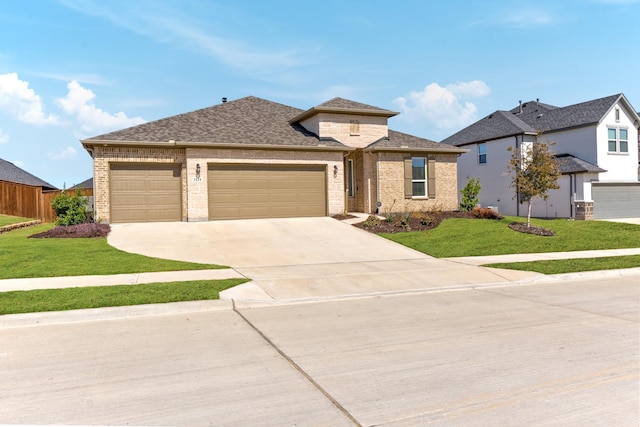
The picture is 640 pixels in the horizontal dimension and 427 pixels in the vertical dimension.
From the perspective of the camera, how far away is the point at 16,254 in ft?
43.8

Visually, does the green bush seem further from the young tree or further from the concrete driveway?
the young tree

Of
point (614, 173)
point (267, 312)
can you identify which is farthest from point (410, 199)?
point (267, 312)

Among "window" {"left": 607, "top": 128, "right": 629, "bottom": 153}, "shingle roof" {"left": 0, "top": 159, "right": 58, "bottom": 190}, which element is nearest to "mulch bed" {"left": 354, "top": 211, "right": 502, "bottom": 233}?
"window" {"left": 607, "top": 128, "right": 629, "bottom": 153}

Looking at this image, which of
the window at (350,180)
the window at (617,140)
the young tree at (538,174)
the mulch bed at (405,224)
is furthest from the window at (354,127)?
the window at (617,140)

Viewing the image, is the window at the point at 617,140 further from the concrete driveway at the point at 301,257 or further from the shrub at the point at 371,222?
the concrete driveway at the point at 301,257

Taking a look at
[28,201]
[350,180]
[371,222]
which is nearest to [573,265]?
[371,222]

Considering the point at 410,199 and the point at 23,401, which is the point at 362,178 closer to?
the point at 410,199

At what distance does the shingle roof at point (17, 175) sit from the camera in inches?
1534

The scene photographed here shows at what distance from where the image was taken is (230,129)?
75.2 ft

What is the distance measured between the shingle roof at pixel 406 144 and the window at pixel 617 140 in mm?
11448

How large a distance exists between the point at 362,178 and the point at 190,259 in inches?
494

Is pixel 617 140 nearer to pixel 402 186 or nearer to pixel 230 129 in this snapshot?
pixel 402 186

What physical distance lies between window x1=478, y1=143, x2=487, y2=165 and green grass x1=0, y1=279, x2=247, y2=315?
26334 mm

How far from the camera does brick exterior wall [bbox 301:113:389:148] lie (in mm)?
24031
